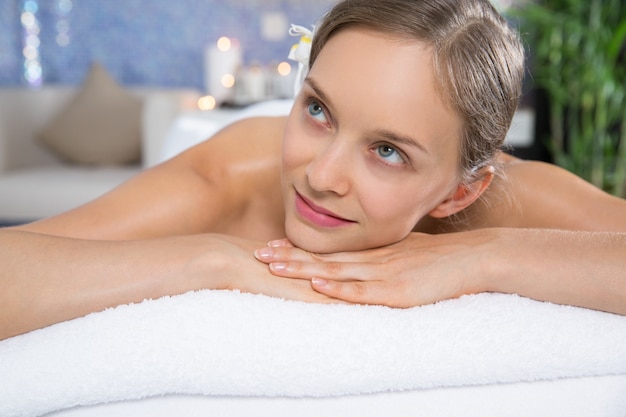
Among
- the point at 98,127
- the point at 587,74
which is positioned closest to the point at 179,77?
the point at 98,127

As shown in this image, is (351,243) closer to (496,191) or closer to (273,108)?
(496,191)

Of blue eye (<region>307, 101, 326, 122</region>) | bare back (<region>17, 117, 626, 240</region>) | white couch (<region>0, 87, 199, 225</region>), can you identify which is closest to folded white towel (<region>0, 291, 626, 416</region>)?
blue eye (<region>307, 101, 326, 122</region>)

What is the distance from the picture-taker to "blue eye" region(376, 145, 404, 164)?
3.04 ft

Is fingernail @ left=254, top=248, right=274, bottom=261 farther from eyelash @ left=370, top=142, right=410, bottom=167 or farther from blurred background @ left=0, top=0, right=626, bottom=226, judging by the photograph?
blurred background @ left=0, top=0, right=626, bottom=226

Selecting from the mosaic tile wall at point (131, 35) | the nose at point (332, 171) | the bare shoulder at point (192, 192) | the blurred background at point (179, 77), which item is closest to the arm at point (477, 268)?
the nose at point (332, 171)

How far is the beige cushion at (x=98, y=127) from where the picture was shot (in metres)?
4.13

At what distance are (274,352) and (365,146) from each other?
13.2 inches

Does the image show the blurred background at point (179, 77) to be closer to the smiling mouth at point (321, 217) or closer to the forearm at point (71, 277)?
the smiling mouth at point (321, 217)

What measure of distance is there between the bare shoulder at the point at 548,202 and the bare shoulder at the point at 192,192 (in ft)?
1.48

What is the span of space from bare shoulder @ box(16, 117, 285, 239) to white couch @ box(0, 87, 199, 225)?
82.6 inches

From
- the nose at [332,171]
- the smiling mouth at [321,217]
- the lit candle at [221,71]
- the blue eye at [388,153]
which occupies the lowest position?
the lit candle at [221,71]

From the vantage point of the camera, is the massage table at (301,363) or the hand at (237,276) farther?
the hand at (237,276)

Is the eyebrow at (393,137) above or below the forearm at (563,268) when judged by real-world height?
above

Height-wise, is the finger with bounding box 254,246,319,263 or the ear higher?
the ear
